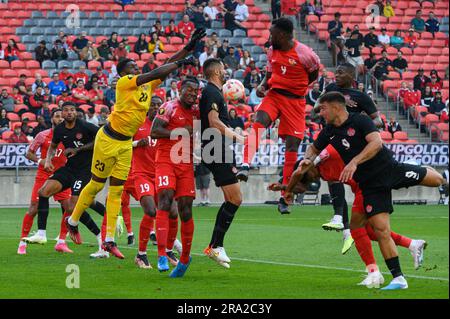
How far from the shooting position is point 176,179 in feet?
45.1

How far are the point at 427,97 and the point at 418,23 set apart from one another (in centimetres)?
500

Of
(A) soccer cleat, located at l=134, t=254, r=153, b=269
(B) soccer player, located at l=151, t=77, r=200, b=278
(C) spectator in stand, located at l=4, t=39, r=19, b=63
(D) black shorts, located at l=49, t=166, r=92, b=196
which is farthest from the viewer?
(C) spectator in stand, located at l=4, t=39, r=19, b=63

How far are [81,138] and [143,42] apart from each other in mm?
17246

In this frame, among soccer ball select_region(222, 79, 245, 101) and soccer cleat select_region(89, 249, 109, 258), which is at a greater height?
soccer ball select_region(222, 79, 245, 101)

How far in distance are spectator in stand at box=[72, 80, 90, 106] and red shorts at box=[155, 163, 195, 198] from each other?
681 inches

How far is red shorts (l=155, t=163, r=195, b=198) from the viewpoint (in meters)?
13.7

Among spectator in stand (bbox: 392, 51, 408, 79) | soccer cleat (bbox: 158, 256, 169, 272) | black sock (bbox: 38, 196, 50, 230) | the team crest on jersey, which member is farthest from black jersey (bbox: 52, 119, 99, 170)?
spectator in stand (bbox: 392, 51, 408, 79)

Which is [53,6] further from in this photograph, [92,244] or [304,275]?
[304,275]

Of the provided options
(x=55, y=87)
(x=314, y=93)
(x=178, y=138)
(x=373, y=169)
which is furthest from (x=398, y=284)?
(x=314, y=93)

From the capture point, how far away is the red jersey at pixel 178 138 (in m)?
13.9

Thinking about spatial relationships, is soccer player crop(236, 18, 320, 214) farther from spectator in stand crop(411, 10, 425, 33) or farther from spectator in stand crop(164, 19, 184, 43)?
spectator in stand crop(411, 10, 425, 33)

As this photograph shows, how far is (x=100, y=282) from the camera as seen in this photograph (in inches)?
503

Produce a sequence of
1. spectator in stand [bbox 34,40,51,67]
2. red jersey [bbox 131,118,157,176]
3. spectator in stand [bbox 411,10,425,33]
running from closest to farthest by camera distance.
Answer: red jersey [bbox 131,118,157,176] < spectator in stand [bbox 34,40,51,67] < spectator in stand [bbox 411,10,425,33]
